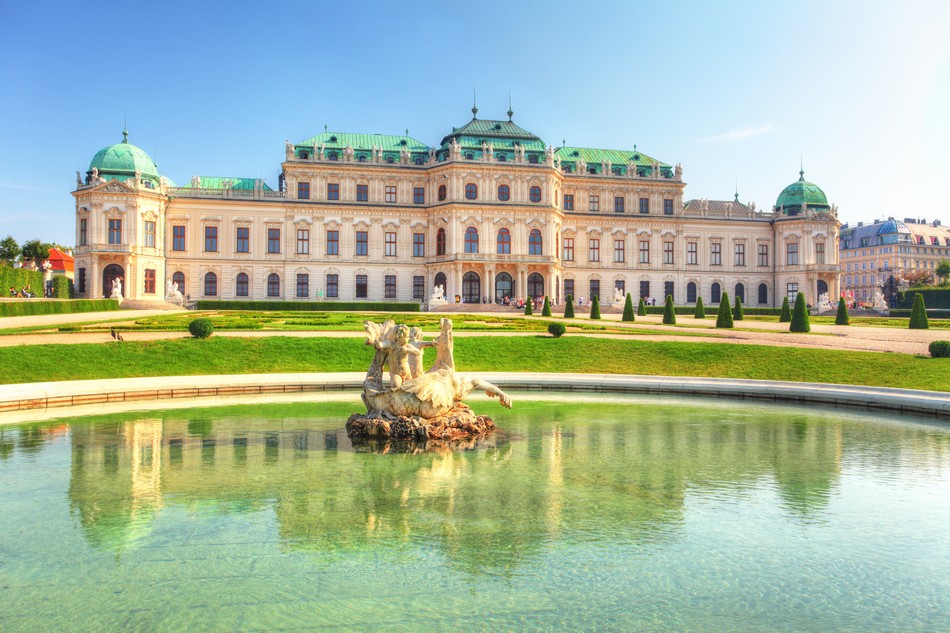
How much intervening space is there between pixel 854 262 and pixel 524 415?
118632mm

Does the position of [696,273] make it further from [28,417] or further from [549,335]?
[28,417]

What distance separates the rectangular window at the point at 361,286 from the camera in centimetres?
6003

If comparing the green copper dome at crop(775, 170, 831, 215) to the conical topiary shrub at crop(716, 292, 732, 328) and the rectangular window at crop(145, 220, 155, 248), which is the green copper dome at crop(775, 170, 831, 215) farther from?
the rectangular window at crop(145, 220, 155, 248)

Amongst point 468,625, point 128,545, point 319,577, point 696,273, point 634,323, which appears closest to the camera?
point 468,625

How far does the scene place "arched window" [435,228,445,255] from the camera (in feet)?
195

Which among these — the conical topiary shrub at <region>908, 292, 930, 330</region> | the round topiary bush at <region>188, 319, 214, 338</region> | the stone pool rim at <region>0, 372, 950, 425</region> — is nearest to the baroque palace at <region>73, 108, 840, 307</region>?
the conical topiary shrub at <region>908, 292, 930, 330</region>

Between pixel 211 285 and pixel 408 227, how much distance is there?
17.1m

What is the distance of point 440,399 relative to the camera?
516 inches

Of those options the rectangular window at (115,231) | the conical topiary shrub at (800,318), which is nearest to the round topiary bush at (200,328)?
the conical topiary shrub at (800,318)

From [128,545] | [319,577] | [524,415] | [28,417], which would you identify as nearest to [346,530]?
[319,577]

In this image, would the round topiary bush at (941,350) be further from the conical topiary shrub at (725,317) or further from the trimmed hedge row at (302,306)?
the trimmed hedge row at (302,306)

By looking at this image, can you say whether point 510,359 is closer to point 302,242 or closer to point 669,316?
point 669,316

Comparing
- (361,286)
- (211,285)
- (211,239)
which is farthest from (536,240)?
(211,285)

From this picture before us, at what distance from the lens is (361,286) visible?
6016 cm
